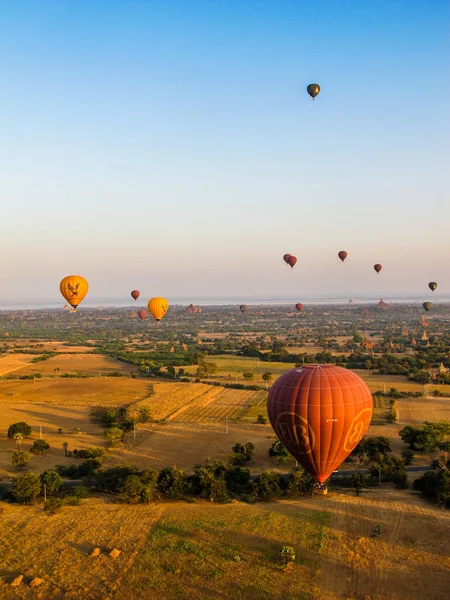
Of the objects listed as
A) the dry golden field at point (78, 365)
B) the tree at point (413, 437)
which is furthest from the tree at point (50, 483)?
the dry golden field at point (78, 365)

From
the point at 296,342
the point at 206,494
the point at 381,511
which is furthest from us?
the point at 296,342

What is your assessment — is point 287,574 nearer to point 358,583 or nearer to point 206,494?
point 358,583

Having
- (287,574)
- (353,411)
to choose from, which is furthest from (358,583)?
(353,411)

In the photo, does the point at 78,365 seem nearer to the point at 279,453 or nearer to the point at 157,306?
the point at 157,306

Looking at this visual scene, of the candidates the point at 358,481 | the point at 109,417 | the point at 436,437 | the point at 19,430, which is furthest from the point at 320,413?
the point at 109,417

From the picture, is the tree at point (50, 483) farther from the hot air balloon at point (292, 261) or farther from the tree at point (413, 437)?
the hot air balloon at point (292, 261)

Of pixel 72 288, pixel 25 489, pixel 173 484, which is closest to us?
pixel 25 489
